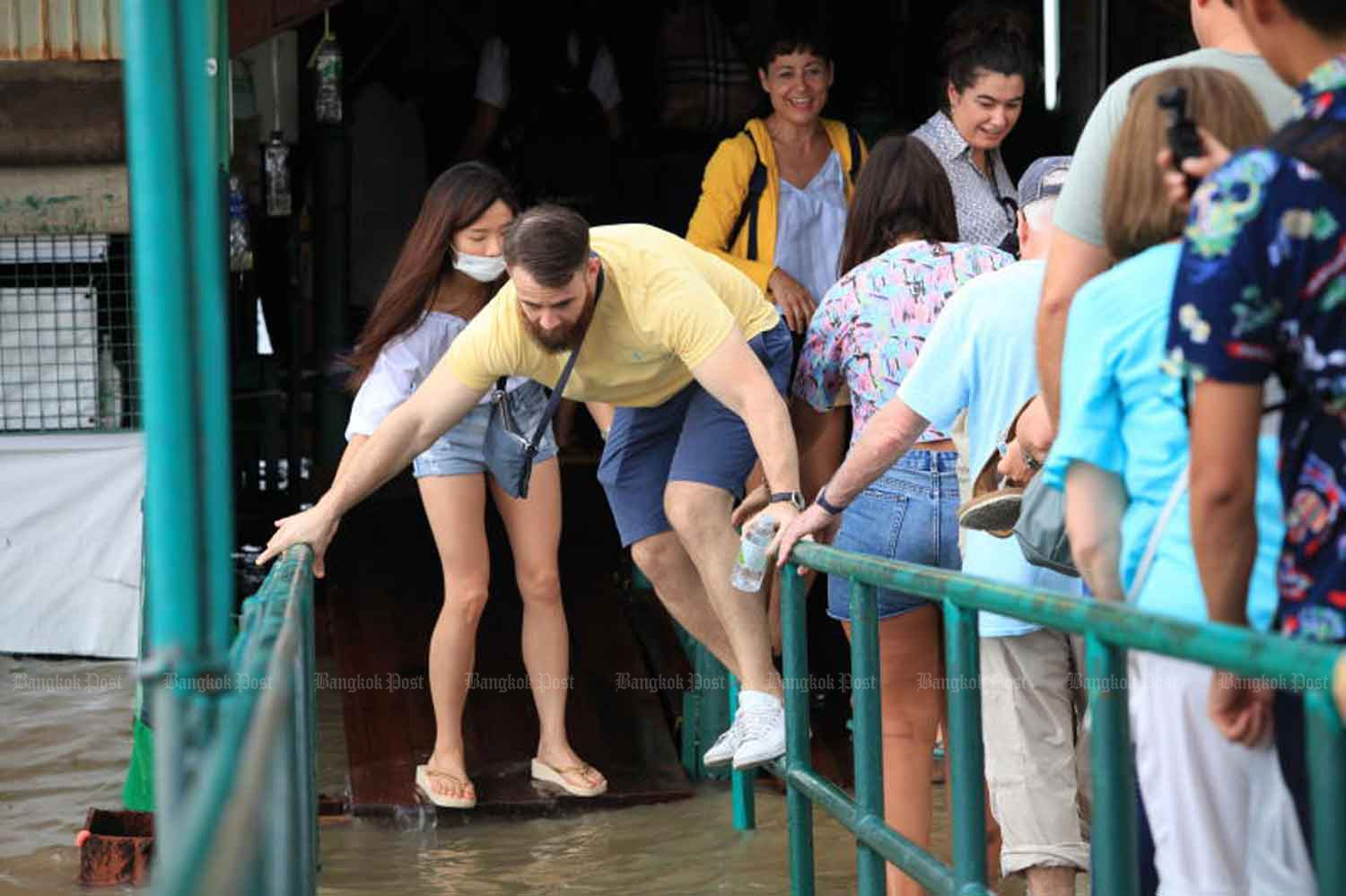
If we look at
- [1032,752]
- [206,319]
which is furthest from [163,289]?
[1032,752]

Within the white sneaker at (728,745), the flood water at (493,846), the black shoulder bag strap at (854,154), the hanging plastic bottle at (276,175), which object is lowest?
the flood water at (493,846)

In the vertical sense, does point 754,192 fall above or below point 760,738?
above

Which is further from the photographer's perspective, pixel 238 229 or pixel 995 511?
pixel 238 229

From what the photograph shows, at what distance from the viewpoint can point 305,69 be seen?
10117 millimetres

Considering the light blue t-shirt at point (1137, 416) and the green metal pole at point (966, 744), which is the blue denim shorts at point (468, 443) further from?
the light blue t-shirt at point (1137, 416)

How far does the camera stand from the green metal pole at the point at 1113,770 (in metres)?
2.26

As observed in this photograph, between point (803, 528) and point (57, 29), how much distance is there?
398cm

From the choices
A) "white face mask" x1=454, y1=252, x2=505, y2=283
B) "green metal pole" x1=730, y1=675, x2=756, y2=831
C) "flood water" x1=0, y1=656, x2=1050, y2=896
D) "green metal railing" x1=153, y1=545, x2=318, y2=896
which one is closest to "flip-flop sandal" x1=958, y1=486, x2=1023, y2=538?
"green metal railing" x1=153, y1=545, x2=318, y2=896

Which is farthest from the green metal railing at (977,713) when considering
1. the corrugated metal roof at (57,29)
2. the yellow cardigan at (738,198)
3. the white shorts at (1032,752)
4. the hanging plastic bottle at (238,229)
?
the corrugated metal roof at (57,29)

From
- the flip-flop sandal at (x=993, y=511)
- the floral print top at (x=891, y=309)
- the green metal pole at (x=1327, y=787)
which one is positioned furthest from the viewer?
the floral print top at (x=891, y=309)

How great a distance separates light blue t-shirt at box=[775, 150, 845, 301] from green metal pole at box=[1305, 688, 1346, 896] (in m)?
4.39

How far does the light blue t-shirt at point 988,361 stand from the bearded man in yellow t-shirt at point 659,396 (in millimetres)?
552

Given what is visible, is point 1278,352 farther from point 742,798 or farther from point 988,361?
point 742,798

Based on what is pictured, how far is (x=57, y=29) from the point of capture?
6.73 metres
